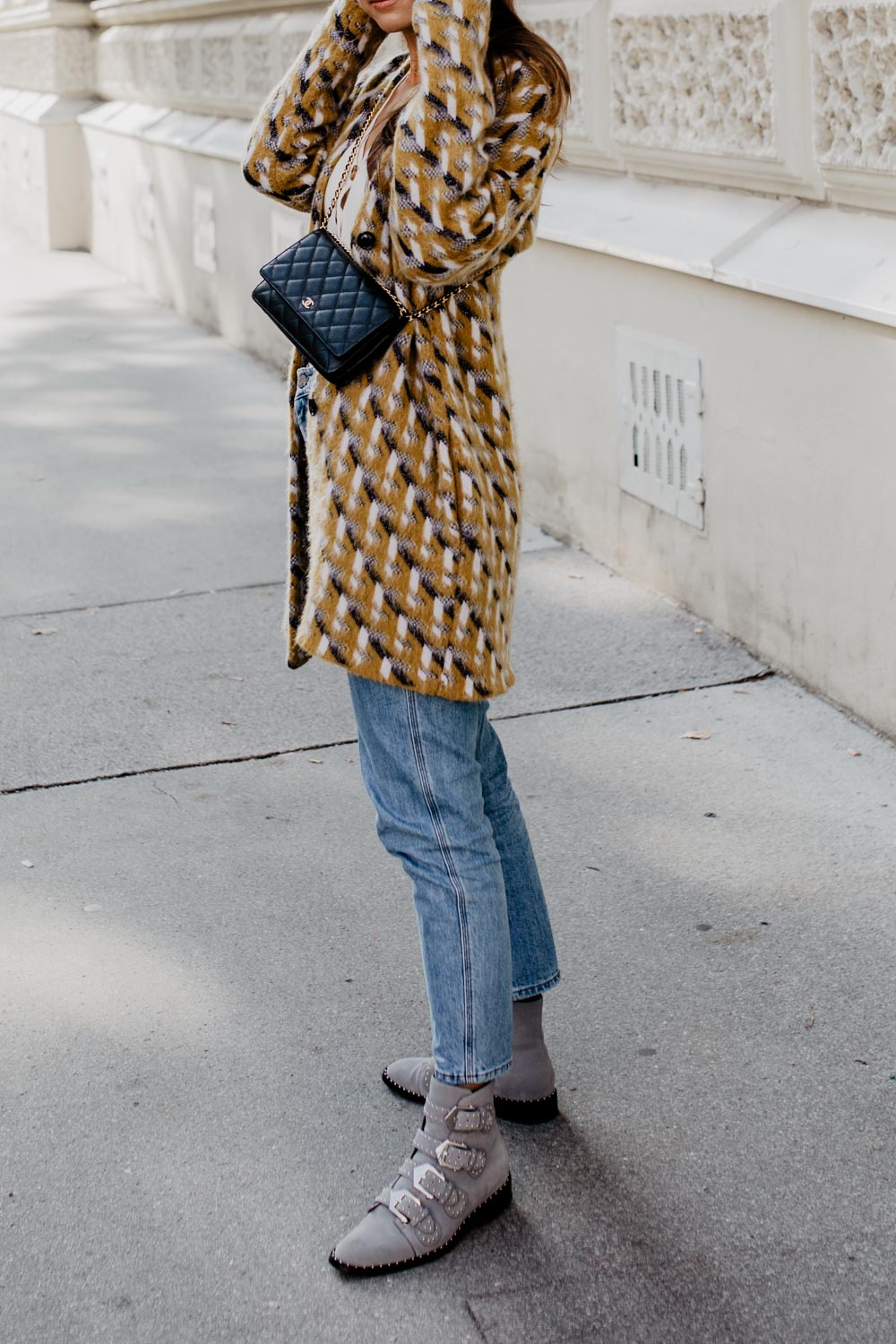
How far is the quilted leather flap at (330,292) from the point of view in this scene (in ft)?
6.75

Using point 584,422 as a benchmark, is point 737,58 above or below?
above

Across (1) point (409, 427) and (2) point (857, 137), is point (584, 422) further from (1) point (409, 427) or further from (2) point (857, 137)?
(1) point (409, 427)

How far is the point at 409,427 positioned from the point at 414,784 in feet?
1.51

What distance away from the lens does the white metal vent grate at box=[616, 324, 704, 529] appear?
4453 millimetres

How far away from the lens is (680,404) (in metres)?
4.50

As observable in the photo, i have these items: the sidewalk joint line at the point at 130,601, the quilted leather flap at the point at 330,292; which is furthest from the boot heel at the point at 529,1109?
the sidewalk joint line at the point at 130,601

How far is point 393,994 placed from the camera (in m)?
2.90

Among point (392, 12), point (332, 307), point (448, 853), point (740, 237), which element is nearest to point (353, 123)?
point (392, 12)

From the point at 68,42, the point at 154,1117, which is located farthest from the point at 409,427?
the point at 68,42

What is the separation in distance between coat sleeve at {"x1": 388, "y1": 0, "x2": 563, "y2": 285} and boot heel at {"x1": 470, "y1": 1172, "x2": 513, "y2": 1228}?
1210mm

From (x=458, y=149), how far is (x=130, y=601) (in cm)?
338

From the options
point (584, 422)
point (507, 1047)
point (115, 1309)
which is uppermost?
point (584, 422)

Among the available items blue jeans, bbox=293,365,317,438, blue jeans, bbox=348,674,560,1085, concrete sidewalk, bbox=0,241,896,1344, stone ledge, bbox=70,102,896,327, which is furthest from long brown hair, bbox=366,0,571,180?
stone ledge, bbox=70,102,896,327

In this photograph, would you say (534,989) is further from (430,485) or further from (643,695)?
(643,695)
